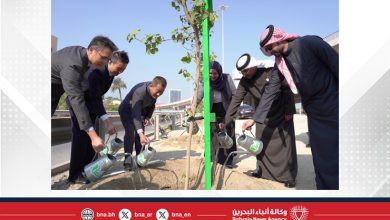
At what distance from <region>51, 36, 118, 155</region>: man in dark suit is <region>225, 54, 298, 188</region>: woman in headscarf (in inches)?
62.5

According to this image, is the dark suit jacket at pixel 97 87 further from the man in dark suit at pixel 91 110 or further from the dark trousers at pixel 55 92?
the dark trousers at pixel 55 92

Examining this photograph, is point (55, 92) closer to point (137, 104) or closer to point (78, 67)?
point (78, 67)

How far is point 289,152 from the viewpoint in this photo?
390 centimetres

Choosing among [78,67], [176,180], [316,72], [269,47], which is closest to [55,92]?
[78,67]

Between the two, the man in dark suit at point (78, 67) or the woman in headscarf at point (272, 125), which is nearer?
the man in dark suit at point (78, 67)

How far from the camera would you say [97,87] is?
370 cm

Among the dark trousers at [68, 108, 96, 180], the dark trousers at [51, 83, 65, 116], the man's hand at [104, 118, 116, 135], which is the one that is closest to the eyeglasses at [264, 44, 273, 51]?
the man's hand at [104, 118, 116, 135]

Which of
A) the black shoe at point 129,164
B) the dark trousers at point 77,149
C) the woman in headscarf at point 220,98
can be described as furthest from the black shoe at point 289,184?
the dark trousers at point 77,149

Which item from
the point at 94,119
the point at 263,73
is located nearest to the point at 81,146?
the point at 94,119

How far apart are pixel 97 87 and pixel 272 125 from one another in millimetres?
2033

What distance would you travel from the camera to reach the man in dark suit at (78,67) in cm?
270

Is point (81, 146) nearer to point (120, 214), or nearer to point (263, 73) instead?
point (120, 214)

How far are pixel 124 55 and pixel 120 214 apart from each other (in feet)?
6.13

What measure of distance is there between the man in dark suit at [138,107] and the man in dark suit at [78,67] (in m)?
1.08
